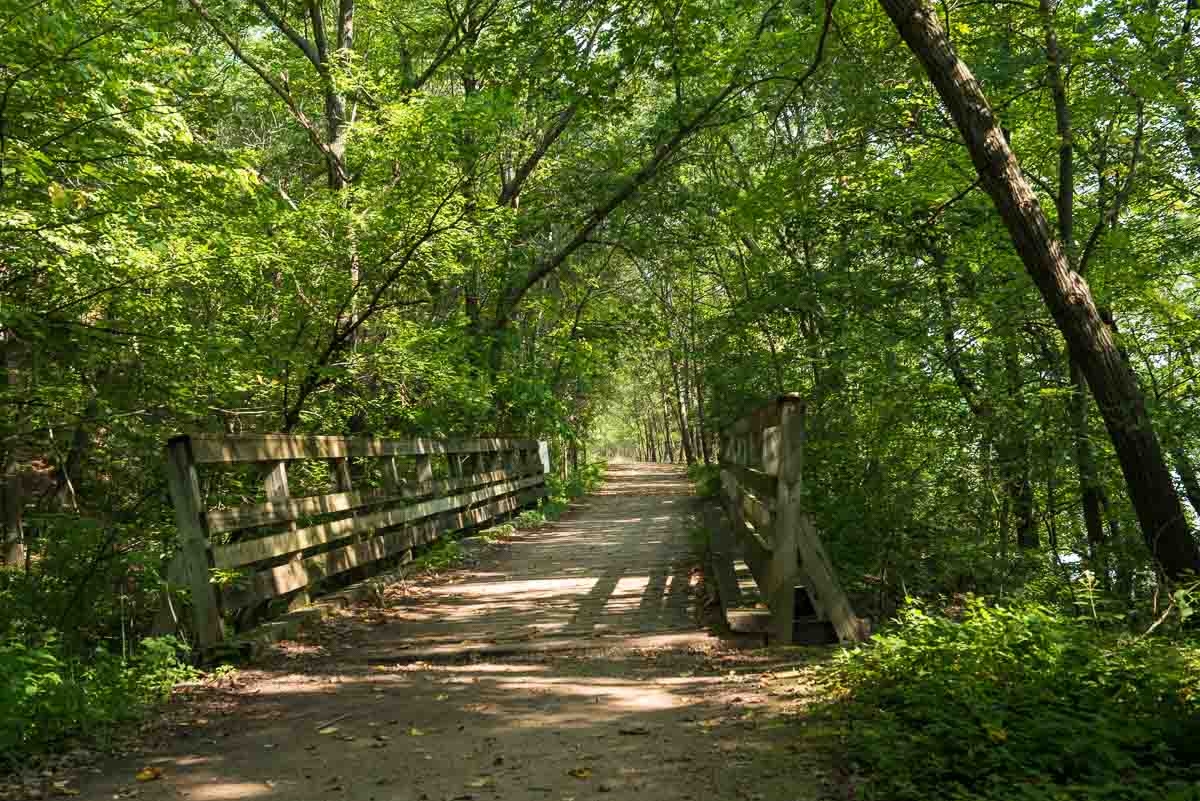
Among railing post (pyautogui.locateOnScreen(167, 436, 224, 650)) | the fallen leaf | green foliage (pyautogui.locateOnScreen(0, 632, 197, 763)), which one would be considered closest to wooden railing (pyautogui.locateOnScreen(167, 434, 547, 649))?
railing post (pyautogui.locateOnScreen(167, 436, 224, 650))

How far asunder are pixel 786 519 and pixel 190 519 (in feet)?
13.0

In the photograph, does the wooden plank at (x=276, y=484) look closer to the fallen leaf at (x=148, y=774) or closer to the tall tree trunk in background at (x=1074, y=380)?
the fallen leaf at (x=148, y=774)

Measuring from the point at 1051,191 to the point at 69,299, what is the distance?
11.9 meters

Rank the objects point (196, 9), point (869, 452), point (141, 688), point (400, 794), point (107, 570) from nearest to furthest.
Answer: point (400, 794)
point (141, 688)
point (107, 570)
point (869, 452)
point (196, 9)

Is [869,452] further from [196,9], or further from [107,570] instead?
[196,9]

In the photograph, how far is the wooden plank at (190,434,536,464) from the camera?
5785 millimetres

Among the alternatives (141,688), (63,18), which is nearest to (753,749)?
(141,688)

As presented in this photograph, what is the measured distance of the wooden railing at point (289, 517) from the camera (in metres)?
5.60

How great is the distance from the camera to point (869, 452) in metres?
Answer: 7.80

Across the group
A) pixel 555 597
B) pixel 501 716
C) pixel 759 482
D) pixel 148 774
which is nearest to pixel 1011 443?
pixel 759 482

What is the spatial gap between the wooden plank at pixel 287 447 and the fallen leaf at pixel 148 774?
7.57 feet

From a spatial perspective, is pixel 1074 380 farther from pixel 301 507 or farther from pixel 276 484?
pixel 276 484

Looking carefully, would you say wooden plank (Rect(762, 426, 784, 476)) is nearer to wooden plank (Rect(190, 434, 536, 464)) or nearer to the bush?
the bush

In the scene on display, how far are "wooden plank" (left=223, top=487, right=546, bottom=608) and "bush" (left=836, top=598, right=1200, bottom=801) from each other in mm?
4058
